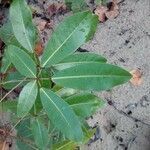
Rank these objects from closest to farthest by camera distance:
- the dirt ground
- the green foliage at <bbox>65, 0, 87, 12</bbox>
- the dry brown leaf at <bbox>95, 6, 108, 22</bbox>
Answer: the dirt ground → the green foliage at <bbox>65, 0, 87, 12</bbox> → the dry brown leaf at <bbox>95, 6, 108, 22</bbox>

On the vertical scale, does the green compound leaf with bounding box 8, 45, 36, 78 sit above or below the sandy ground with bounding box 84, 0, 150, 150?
above

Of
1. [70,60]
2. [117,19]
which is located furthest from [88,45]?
[70,60]

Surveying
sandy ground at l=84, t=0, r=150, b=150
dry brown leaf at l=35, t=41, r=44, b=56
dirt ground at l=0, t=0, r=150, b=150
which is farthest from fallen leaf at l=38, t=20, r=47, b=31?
sandy ground at l=84, t=0, r=150, b=150

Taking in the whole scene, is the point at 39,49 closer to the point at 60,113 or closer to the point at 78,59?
the point at 78,59

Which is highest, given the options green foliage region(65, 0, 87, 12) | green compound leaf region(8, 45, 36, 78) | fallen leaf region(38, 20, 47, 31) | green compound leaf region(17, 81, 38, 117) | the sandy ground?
green compound leaf region(8, 45, 36, 78)

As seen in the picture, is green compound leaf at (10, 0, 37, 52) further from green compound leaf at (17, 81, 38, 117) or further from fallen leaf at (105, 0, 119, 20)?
fallen leaf at (105, 0, 119, 20)

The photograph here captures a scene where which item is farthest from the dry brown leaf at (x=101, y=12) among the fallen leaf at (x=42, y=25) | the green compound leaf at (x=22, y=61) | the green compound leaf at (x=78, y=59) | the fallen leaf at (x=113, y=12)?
the green compound leaf at (x=22, y=61)

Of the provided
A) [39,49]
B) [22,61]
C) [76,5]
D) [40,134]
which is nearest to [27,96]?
[22,61]

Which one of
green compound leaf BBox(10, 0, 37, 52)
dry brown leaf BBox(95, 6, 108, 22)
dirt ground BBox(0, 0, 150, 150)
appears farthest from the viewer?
dry brown leaf BBox(95, 6, 108, 22)
